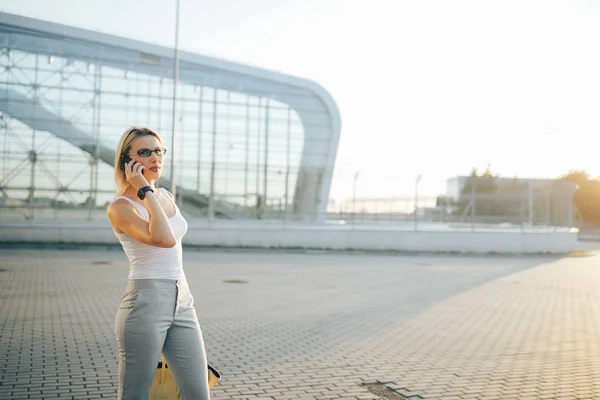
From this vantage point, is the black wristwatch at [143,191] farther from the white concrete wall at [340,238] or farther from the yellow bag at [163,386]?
the white concrete wall at [340,238]

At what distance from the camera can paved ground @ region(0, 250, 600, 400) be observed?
540 centimetres

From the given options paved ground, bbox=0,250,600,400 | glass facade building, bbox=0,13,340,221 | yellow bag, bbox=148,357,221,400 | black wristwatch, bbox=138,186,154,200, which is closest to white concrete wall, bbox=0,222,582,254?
glass facade building, bbox=0,13,340,221

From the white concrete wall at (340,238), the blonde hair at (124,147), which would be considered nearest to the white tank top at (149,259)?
the blonde hair at (124,147)

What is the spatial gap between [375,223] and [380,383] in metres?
18.6

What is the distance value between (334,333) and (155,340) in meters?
5.07

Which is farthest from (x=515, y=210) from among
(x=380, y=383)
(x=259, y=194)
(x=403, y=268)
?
(x=380, y=383)

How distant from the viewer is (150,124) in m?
33.1

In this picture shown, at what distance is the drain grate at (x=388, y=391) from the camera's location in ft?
16.6

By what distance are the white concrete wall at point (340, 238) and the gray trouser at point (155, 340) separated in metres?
18.6

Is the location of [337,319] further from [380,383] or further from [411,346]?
[380,383]

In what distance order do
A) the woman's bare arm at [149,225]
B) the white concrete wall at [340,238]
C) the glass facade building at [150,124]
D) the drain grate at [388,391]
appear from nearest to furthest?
the woman's bare arm at [149,225]
the drain grate at [388,391]
the white concrete wall at [340,238]
the glass facade building at [150,124]

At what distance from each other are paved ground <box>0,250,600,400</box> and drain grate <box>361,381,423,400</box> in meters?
0.03

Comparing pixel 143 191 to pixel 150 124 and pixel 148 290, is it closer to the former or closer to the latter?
pixel 148 290

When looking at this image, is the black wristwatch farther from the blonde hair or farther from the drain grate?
the drain grate
